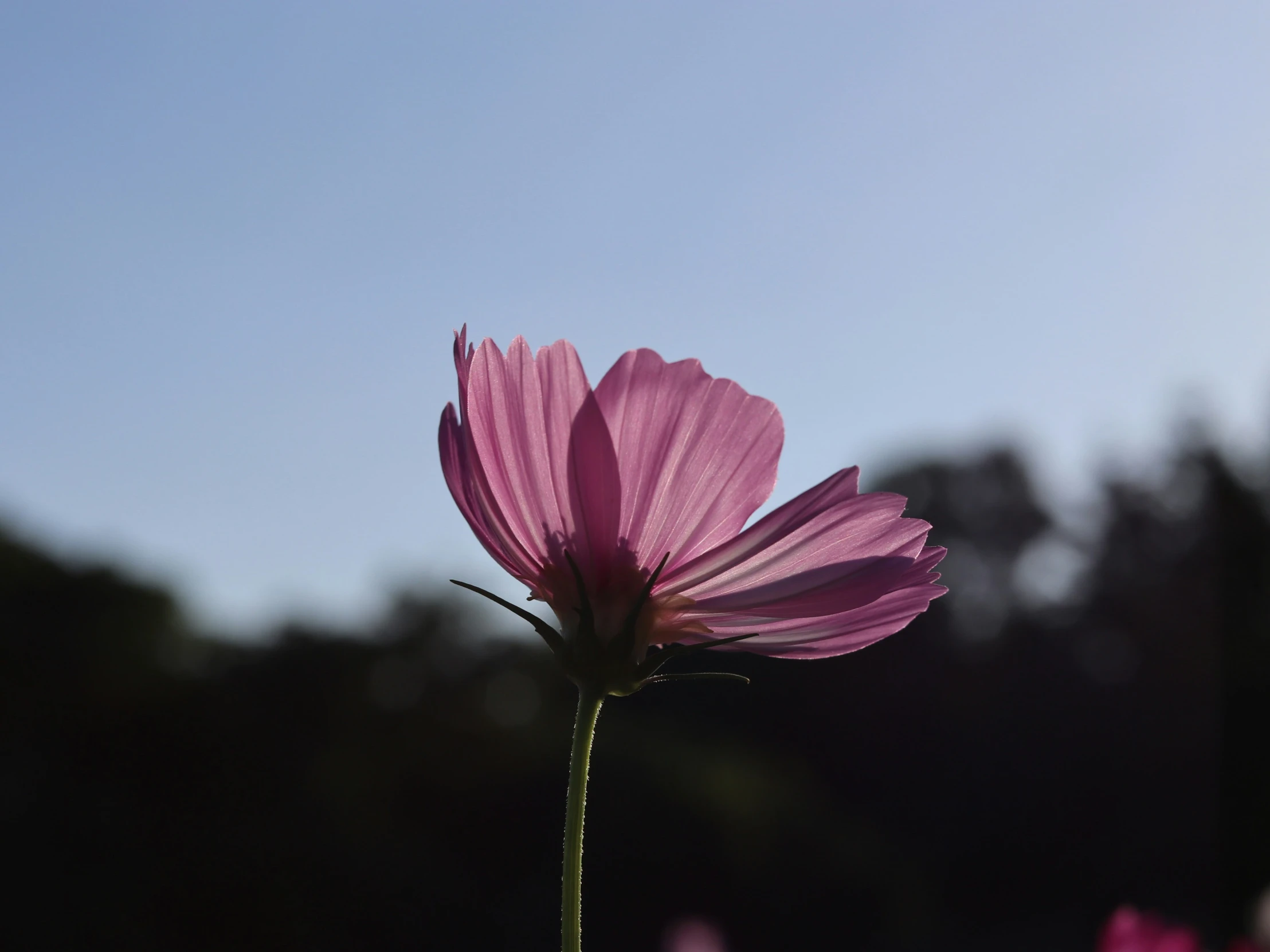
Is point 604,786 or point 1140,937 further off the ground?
point 604,786

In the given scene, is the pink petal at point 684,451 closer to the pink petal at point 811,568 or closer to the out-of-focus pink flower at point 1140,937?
the pink petal at point 811,568

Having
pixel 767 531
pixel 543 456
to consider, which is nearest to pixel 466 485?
pixel 543 456

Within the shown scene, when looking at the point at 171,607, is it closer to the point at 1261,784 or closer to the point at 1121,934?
the point at 1121,934

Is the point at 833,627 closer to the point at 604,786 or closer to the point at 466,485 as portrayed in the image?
the point at 466,485

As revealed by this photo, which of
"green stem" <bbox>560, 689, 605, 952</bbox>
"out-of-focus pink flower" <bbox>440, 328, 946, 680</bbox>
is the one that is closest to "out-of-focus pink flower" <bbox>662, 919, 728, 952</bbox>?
"green stem" <bbox>560, 689, 605, 952</bbox>

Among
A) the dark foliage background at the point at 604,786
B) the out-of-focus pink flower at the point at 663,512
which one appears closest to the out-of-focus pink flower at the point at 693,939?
the out-of-focus pink flower at the point at 663,512

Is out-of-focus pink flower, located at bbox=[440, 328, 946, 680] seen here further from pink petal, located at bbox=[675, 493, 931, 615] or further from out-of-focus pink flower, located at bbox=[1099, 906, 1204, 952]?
out-of-focus pink flower, located at bbox=[1099, 906, 1204, 952]

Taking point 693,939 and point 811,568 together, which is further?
point 811,568
